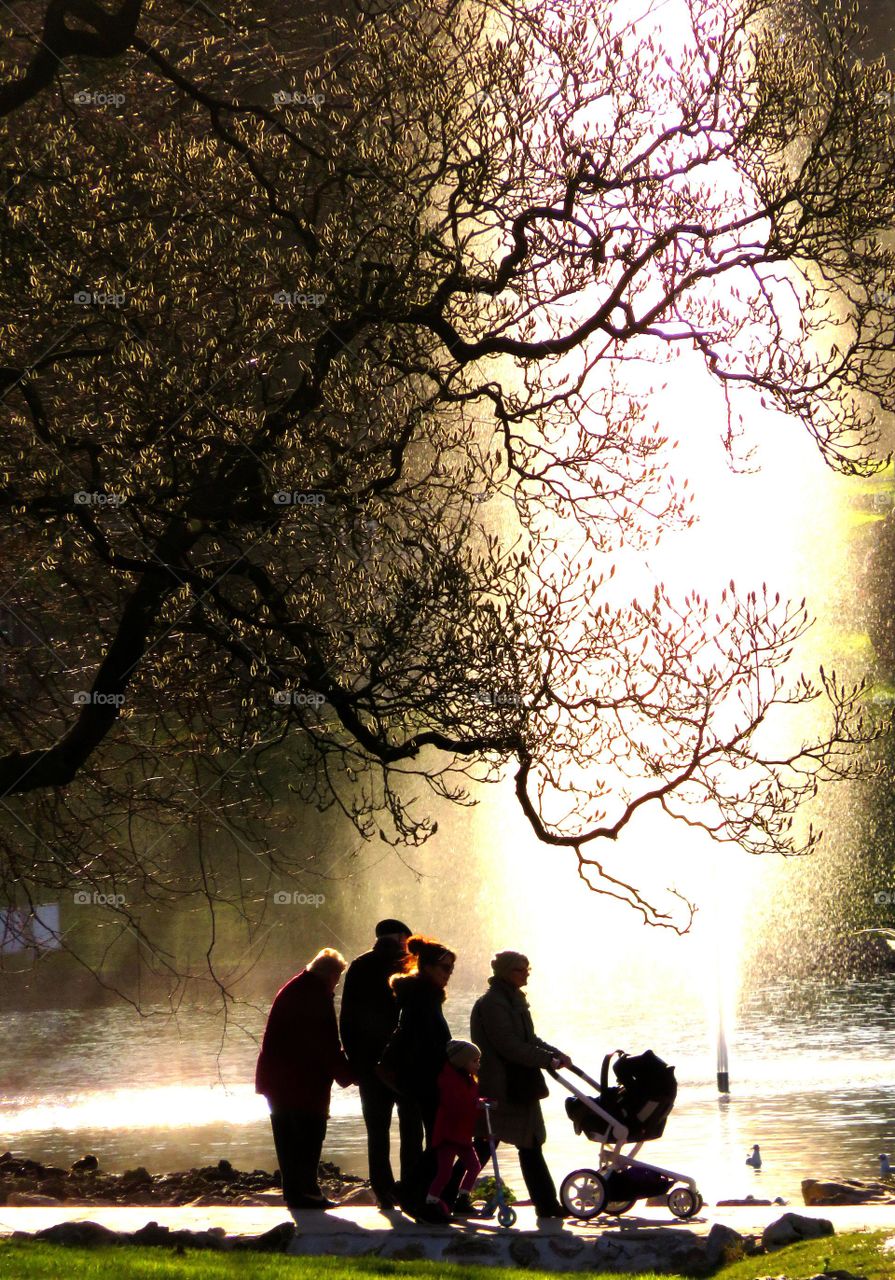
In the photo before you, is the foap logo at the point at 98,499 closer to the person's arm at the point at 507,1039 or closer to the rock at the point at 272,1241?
the person's arm at the point at 507,1039

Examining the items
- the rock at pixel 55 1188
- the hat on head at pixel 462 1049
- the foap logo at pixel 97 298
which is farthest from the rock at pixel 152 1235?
the foap logo at pixel 97 298

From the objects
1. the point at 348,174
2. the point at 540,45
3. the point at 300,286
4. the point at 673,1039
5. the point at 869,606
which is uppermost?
the point at 869,606

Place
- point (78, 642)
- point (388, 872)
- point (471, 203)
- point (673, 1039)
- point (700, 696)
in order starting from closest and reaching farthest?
1. point (700, 696)
2. point (471, 203)
3. point (78, 642)
4. point (673, 1039)
5. point (388, 872)

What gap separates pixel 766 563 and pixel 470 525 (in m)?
36.8

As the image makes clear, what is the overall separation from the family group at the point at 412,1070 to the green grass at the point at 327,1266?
4.06ft

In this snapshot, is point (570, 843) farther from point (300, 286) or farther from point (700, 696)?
point (300, 286)

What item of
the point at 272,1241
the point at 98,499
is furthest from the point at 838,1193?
the point at 98,499

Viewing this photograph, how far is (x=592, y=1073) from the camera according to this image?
67.4 feet

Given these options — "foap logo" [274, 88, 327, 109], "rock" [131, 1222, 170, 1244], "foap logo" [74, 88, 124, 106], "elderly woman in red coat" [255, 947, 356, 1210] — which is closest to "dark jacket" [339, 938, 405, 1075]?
"elderly woman in red coat" [255, 947, 356, 1210]

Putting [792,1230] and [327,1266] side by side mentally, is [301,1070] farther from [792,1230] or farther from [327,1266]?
[792,1230]

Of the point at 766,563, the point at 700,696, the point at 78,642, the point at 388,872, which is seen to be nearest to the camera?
the point at 700,696

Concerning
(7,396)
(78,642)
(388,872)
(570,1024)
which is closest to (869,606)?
(388,872)

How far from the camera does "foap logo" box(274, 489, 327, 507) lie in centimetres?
1148

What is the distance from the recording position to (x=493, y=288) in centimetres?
1239
